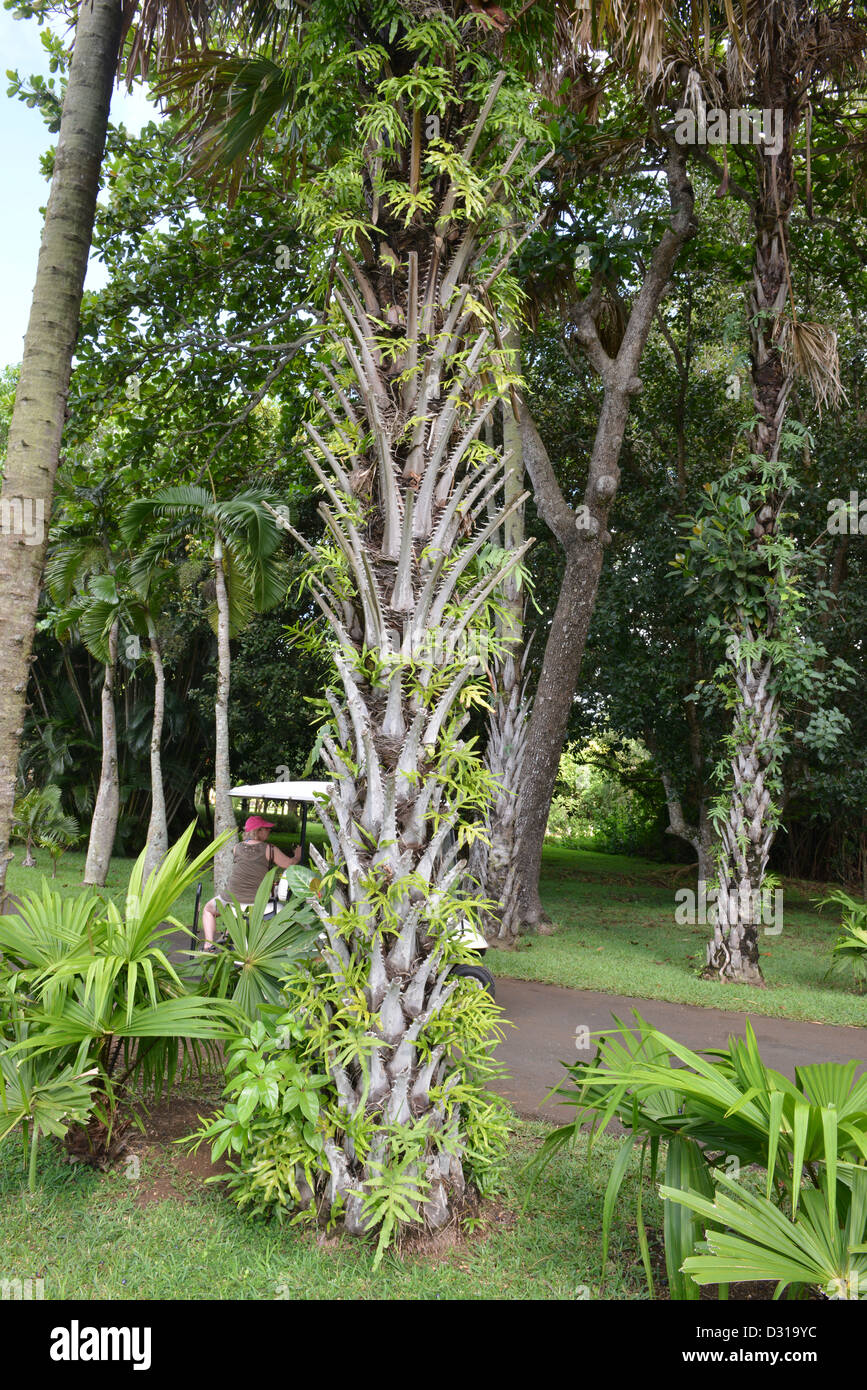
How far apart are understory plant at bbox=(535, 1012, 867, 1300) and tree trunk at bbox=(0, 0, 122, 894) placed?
130 inches

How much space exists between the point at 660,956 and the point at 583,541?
16.9ft

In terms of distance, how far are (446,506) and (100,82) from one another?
3.54 metres

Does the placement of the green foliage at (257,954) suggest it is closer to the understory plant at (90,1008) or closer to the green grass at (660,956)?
the understory plant at (90,1008)

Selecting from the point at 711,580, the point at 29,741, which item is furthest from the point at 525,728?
the point at 29,741

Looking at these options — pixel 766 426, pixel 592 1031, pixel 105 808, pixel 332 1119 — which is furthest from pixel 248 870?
pixel 105 808

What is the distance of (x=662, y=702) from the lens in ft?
50.2

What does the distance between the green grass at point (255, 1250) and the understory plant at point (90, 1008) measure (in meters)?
0.29

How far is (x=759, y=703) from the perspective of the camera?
9492 mm

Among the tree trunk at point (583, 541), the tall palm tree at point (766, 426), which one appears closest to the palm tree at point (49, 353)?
the tall palm tree at point (766, 426)

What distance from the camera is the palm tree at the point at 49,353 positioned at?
15.4 ft

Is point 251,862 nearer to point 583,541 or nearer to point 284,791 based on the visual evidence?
point 284,791

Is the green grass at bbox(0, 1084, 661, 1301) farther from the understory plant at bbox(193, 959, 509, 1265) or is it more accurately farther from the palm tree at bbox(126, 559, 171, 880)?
the palm tree at bbox(126, 559, 171, 880)

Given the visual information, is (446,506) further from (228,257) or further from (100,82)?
(228,257)

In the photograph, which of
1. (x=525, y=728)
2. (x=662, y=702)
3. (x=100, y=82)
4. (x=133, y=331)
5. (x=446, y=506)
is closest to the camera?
(x=446, y=506)
